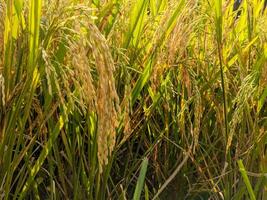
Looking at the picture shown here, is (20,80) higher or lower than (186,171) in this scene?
higher

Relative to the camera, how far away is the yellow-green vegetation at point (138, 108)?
113 centimetres

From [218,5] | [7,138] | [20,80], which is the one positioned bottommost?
[7,138]

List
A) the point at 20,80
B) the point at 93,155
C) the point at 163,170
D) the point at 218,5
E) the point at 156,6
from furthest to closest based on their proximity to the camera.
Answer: the point at 156,6 < the point at 163,170 < the point at 218,5 < the point at 93,155 < the point at 20,80

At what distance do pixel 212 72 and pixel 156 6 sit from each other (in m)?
0.32

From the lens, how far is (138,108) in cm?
146

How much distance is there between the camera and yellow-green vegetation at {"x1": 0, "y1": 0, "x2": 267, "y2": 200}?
1.13 metres

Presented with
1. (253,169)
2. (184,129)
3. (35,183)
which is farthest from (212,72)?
(35,183)

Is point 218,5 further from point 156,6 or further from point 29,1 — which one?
point 29,1

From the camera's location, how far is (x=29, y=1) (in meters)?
1.16

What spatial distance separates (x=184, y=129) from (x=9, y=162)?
0.53 metres

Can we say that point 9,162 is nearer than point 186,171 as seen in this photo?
Yes

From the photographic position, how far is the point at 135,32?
149 centimetres

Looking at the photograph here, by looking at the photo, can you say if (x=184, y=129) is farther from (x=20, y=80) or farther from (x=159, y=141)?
(x=20, y=80)

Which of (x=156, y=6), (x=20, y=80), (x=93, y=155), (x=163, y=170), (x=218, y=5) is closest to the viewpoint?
(x=20, y=80)
